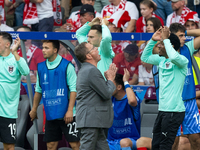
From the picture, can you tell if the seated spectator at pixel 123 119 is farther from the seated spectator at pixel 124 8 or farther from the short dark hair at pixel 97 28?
the seated spectator at pixel 124 8

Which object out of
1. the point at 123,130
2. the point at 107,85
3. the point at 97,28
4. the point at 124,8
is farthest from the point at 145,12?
the point at 107,85

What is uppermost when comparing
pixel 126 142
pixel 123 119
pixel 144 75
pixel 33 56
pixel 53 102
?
pixel 33 56

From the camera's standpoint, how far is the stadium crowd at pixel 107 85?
4621 millimetres

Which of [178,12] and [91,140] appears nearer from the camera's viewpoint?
[91,140]

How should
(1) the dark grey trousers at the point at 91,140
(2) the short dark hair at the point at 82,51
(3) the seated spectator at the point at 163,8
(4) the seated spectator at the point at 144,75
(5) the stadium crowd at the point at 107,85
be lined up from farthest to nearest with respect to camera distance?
(3) the seated spectator at the point at 163,8 < (4) the seated spectator at the point at 144,75 < (2) the short dark hair at the point at 82,51 < (5) the stadium crowd at the point at 107,85 < (1) the dark grey trousers at the point at 91,140

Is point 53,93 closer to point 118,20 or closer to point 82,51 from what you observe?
point 82,51

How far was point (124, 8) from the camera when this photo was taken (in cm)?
820

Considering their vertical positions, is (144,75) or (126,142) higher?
(144,75)

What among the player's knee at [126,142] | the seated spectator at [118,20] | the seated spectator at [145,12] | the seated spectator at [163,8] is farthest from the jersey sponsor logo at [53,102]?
the seated spectator at [163,8]

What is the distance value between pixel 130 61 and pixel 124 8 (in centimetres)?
177

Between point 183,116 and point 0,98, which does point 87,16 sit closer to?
point 0,98

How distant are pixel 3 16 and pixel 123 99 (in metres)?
4.43

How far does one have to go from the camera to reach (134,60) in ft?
22.5

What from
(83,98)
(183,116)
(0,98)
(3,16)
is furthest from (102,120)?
(3,16)
